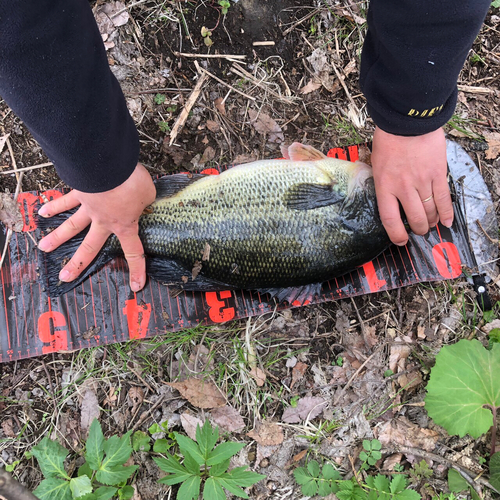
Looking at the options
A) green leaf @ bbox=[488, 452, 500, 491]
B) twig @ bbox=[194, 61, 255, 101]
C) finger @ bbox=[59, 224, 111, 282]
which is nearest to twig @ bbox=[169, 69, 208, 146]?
twig @ bbox=[194, 61, 255, 101]

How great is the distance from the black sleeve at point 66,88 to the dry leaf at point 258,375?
2067 millimetres

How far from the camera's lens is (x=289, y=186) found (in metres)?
3.20

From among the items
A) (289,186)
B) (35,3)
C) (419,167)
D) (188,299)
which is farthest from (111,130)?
(419,167)

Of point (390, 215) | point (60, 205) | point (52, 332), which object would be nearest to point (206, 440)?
point (52, 332)

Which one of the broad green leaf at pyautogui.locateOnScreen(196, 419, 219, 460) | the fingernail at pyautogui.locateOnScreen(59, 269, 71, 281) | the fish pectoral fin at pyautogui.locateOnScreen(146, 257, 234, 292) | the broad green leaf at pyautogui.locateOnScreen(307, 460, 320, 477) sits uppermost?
the fingernail at pyautogui.locateOnScreen(59, 269, 71, 281)

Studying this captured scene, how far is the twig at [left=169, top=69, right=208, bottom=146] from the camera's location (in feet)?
12.4

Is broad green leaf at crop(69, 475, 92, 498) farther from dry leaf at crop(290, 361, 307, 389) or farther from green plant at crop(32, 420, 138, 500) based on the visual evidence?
dry leaf at crop(290, 361, 307, 389)

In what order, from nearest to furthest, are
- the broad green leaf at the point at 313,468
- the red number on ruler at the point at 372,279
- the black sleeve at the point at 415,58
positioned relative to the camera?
the black sleeve at the point at 415,58, the broad green leaf at the point at 313,468, the red number on ruler at the point at 372,279

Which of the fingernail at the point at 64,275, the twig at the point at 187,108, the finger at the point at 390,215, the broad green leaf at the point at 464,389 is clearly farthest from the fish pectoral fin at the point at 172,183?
the broad green leaf at the point at 464,389

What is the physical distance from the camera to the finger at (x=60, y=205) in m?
3.48

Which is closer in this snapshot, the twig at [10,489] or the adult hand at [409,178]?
the twig at [10,489]

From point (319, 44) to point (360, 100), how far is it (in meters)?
0.68

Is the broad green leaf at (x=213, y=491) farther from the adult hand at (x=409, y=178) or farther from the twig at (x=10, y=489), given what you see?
the adult hand at (x=409, y=178)

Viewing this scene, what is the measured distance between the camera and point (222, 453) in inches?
113
